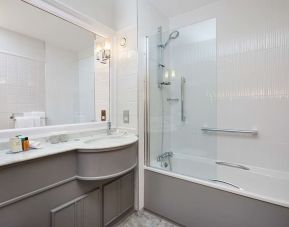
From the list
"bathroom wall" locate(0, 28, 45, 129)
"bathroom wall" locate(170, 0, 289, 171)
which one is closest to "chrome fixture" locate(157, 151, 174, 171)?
"bathroom wall" locate(170, 0, 289, 171)

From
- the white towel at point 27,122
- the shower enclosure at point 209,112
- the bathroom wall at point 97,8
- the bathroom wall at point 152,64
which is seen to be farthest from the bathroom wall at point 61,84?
the shower enclosure at point 209,112

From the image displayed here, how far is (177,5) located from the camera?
2291 mm

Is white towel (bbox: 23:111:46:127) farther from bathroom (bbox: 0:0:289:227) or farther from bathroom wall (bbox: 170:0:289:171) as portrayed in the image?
bathroom wall (bbox: 170:0:289:171)

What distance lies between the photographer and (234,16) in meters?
2.09

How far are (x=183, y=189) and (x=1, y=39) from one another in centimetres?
222

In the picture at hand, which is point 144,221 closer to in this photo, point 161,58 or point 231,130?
point 231,130

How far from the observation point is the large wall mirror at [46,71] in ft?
5.25

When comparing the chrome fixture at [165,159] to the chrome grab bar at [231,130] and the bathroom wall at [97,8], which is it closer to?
the chrome grab bar at [231,130]

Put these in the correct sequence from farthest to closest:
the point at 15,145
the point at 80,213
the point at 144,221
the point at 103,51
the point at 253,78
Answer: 1. the point at 103,51
2. the point at 253,78
3. the point at 144,221
4. the point at 80,213
5. the point at 15,145

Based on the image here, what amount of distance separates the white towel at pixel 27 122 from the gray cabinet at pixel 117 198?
2.90 ft

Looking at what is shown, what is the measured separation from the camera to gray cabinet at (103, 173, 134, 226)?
1.69 m

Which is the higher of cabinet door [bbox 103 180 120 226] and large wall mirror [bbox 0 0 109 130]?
large wall mirror [bbox 0 0 109 130]

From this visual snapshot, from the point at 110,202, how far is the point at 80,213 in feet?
1.07

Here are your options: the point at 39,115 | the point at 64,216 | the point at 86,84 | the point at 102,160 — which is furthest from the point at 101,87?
the point at 64,216
